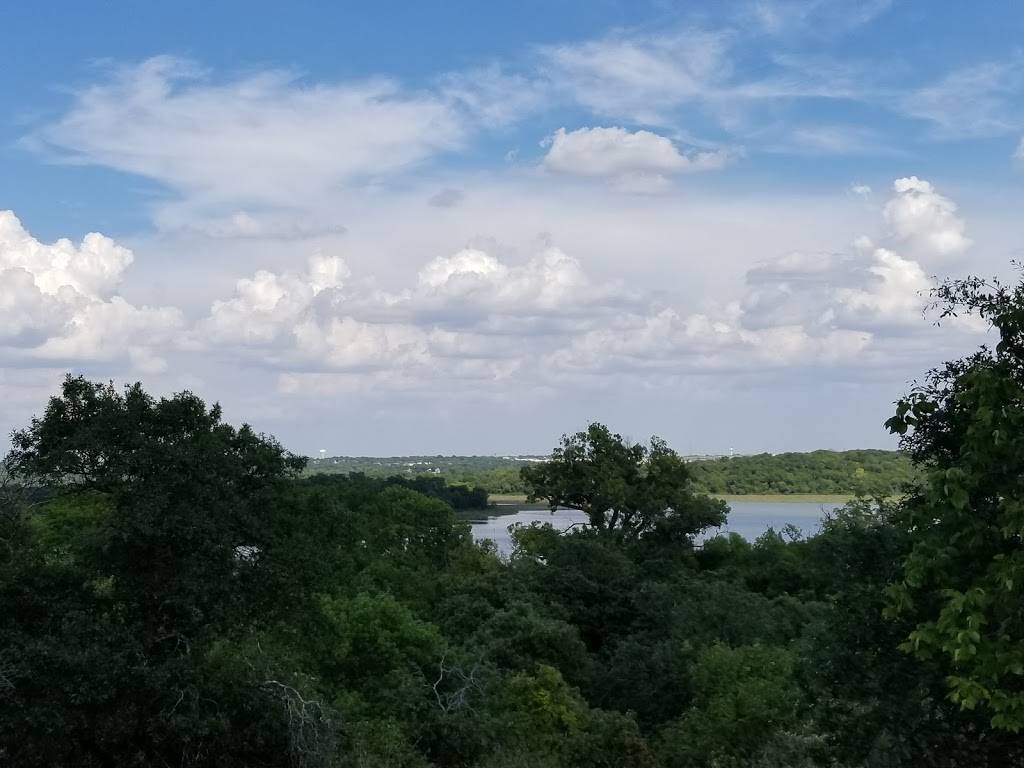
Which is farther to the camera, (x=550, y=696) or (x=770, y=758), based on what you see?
(x=550, y=696)

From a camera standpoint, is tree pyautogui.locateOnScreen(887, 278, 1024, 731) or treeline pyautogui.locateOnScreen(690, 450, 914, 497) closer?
tree pyautogui.locateOnScreen(887, 278, 1024, 731)

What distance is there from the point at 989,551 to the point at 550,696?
23.1 m

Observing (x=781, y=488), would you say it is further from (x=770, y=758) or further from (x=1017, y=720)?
(x=1017, y=720)

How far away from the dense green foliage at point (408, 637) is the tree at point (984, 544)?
0.03 meters

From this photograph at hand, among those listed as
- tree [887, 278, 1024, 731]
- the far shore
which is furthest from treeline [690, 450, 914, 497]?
tree [887, 278, 1024, 731]

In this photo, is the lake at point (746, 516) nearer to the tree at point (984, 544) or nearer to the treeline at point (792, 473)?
the treeline at point (792, 473)

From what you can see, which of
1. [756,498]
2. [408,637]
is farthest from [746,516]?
[408,637]

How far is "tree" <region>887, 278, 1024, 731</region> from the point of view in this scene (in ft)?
35.5

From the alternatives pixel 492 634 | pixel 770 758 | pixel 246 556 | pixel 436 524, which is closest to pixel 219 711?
pixel 246 556

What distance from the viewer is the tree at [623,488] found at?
187 feet

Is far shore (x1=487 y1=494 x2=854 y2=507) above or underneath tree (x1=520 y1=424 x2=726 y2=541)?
underneath

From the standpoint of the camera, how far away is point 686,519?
2243 inches

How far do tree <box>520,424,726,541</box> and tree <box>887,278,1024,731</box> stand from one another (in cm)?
4414

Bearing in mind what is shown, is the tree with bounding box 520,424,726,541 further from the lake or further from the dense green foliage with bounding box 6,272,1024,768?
the lake
